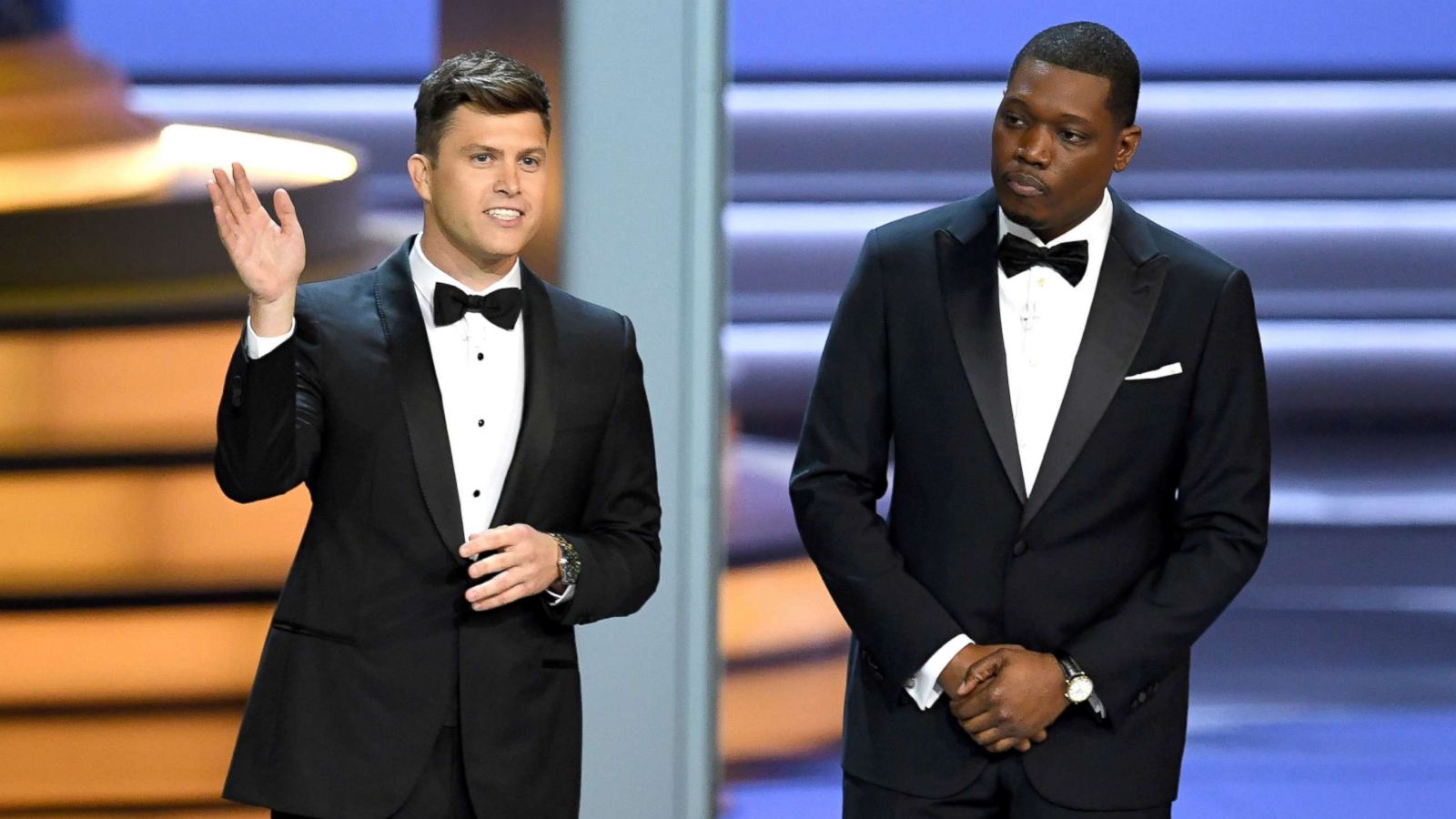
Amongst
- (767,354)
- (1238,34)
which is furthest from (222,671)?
(1238,34)

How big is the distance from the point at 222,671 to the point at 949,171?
72.3 inches

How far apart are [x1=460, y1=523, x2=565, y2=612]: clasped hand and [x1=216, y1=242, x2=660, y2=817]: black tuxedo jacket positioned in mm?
79

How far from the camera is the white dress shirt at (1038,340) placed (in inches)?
93.1

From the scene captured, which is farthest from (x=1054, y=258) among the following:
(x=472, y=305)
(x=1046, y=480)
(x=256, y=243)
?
(x=256, y=243)

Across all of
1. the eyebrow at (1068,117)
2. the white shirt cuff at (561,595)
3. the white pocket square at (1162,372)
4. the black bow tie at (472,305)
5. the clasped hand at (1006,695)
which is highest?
the eyebrow at (1068,117)

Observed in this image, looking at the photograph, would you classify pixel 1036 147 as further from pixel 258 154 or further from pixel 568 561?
pixel 258 154

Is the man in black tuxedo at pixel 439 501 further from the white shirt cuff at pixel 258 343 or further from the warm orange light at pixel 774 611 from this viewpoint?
the warm orange light at pixel 774 611

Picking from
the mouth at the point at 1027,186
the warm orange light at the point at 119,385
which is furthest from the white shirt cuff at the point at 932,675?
the warm orange light at the point at 119,385

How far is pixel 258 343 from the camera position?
6.93 feet

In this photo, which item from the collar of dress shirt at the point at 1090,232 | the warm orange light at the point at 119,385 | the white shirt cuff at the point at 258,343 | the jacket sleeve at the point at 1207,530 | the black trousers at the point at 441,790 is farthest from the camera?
the warm orange light at the point at 119,385

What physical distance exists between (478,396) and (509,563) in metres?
0.26

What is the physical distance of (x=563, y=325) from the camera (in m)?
2.36

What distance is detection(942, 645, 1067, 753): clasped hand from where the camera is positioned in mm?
2264

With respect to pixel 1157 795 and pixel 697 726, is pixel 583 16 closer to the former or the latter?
pixel 697 726
